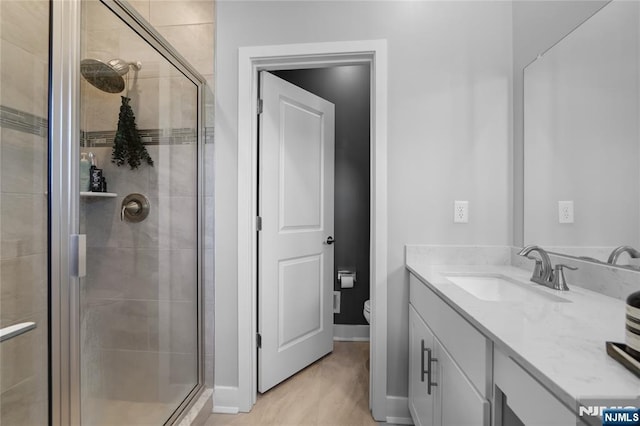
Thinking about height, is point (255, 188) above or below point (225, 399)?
above

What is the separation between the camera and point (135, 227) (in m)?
1.41

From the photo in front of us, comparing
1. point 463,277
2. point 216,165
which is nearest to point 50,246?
point 216,165

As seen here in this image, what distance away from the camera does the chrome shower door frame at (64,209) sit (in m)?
0.90

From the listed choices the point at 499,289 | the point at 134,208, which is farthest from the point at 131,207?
the point at 499,289

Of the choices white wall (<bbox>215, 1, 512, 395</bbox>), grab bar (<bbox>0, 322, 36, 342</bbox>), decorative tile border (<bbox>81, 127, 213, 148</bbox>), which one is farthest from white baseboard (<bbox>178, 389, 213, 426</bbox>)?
decorative tile border (<bbox>81, 127, 213, 148</bbox>)

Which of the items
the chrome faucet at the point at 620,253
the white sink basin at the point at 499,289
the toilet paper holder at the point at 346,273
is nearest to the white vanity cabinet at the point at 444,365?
the white sink basin at the point at 499,289

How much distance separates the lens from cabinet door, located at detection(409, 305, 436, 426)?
121cm

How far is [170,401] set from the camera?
1.49m

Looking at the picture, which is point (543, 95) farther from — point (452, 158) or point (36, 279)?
point (36, 279)

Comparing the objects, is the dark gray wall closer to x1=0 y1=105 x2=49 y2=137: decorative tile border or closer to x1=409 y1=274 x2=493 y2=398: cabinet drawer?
x1=409 y1=274 x2=493 y2=398: cabinet drawer

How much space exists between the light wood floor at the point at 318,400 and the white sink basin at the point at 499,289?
930 mm

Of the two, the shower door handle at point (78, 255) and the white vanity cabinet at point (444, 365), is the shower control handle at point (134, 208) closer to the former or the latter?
the shower door handle at point (78, 255)

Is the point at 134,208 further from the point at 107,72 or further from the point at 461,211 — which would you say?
the point at 461,211
